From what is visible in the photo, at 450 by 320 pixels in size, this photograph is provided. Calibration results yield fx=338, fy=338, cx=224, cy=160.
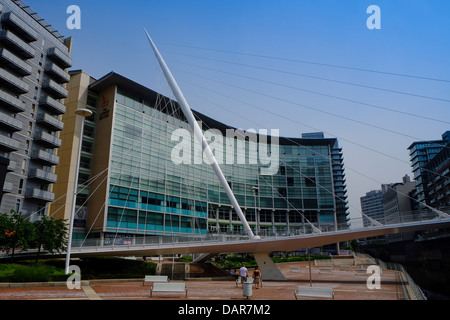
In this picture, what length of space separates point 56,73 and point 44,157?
549 inches

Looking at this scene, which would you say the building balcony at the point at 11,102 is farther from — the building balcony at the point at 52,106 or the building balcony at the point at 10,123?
the building balcony at the point at 52,106

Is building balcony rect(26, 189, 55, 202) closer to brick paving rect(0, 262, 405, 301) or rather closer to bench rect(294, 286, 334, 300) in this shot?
brick paving rect(0, 262, 405, 301)

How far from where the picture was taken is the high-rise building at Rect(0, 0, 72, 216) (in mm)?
45281

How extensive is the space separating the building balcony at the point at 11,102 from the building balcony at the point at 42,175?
8.85 m

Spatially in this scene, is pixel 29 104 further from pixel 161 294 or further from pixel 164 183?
pixel 161 294

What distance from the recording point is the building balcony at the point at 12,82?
44.7 meters

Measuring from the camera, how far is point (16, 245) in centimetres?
3111

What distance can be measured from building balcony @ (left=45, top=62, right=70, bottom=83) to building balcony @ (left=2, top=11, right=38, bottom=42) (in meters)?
4.68

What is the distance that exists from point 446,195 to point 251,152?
4888cm

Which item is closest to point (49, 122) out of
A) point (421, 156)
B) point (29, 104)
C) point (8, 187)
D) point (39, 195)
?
point (29, 104)

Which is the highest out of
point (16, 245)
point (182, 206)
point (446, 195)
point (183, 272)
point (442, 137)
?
point (442, 137)
